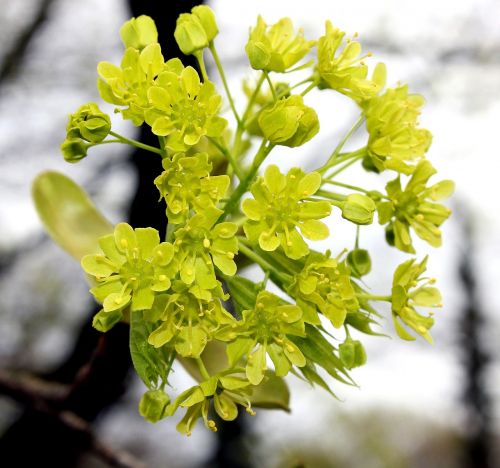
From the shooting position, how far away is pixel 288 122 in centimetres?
110

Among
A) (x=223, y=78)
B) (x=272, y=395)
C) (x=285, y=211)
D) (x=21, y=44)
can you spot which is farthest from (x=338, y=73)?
(x=21, y=44)

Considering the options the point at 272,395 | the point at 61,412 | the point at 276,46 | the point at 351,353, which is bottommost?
the point at 61,412

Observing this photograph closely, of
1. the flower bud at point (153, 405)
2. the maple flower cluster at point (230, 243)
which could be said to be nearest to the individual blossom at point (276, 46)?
the maple flower cluster at point (230, 243)

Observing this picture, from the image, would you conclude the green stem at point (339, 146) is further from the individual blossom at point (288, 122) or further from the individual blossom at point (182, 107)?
the individual blossom at point (182, 107)

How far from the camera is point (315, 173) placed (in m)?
1.12

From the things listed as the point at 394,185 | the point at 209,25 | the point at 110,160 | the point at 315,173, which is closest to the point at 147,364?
the point at 315,173

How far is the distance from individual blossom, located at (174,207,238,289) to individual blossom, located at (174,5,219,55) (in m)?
0.39

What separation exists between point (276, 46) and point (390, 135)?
292 millimetres

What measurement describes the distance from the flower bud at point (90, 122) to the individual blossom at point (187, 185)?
0.15 meters

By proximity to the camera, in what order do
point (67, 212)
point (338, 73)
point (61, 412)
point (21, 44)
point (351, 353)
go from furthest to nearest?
1. point (21, 44)
2. point (61, 412)
3. point (67, 212)
4. point (338, 73)
5. point (351, 353)

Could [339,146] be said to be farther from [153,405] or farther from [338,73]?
[153,405]

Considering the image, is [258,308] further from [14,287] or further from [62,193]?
[14,287]

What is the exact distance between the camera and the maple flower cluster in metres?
1.05

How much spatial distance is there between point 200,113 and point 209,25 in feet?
0.93
